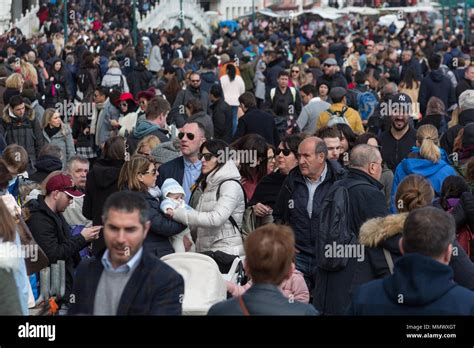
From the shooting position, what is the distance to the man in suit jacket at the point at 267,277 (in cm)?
585

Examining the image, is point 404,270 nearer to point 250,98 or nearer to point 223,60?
point 250,98

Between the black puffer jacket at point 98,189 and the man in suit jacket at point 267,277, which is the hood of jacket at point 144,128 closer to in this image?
the black puffer jacket at point 98,189

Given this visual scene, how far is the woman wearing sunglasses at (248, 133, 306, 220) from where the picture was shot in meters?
10.4

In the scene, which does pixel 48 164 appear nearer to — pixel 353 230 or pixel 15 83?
pixel 353 230

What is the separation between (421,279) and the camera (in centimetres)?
583

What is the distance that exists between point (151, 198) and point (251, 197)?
133 centimetres

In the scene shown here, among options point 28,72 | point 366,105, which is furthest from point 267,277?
point 28,72

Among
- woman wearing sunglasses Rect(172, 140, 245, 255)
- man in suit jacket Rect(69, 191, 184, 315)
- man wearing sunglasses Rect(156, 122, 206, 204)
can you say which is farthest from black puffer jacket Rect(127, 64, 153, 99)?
man in suit jacket Rect(69, 191, 184, 315)

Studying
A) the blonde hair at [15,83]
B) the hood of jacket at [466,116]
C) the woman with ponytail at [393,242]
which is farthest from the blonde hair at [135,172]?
the blonde hair at [15,83]

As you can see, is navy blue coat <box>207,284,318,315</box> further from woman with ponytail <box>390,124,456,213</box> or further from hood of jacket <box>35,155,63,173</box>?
hood of jacket <box>35,155,63,173</box>

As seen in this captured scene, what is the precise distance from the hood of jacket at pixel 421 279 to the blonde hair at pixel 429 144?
524 centimetres

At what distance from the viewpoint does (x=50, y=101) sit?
72.6 feet
